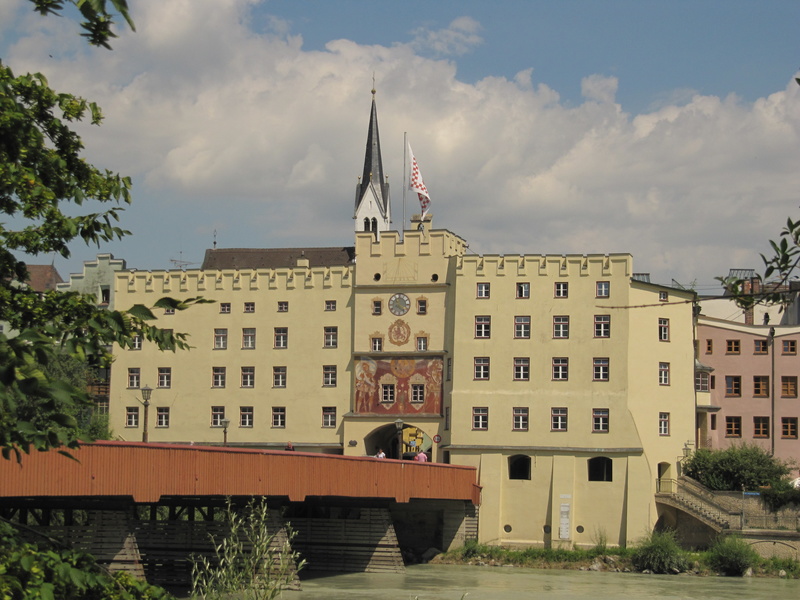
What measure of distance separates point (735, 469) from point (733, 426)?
27.9 ft

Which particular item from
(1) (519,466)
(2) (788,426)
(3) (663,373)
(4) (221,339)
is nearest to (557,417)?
(1) (519,466)

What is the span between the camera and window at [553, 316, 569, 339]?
61000 millimetres

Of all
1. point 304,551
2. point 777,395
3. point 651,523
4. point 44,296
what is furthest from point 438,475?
point 44,296

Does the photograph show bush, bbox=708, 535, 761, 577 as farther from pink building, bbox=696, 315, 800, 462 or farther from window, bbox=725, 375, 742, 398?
window, bbox=725, 375, 742, 398

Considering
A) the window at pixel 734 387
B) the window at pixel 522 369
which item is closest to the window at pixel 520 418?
the window at pixel 522 369

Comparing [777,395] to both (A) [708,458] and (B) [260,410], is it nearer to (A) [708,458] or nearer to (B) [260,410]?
(A) [708,458]

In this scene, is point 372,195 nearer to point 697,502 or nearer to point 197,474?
point 697,502

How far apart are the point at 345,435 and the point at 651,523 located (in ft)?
50.4

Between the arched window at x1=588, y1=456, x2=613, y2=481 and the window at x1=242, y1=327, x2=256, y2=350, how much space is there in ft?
59.3

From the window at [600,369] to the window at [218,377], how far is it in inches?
743

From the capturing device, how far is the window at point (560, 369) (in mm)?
60688

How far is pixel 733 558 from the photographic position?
53.1 meters

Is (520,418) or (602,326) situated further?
(520,418)

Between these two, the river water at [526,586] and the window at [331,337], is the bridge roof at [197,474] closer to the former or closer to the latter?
the river water at [526,586]
